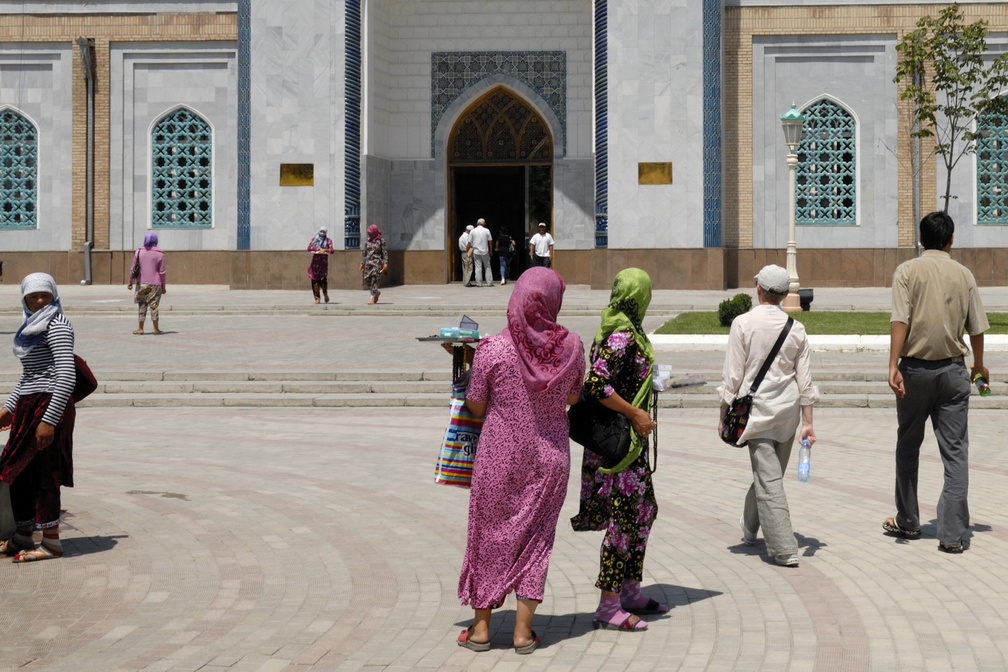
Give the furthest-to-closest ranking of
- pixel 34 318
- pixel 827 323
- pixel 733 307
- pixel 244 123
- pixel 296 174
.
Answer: pixel 244 123
pixel 296 174
pixel 827 323
pixel 733 307
pixel 34 318

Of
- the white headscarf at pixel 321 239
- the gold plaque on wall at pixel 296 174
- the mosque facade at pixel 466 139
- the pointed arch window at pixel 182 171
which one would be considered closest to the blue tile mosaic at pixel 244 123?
the mosque facade at pixel 466 139

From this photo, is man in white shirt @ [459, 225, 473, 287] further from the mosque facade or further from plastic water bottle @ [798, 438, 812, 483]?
plastic water bottle @ [798, 438, 812, 483]

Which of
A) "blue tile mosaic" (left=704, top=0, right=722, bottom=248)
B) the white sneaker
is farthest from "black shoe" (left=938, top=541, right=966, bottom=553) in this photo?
"blue tile mosaic" (left=704, top=0, right=722, bottom=248)

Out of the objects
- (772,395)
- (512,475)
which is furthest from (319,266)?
(512,475)

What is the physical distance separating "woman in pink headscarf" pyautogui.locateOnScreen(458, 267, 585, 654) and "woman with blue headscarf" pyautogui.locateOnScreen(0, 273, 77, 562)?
236 centimetres

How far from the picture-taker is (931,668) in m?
4.66

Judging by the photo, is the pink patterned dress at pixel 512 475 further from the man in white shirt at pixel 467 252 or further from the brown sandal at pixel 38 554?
the man in white shirt at pixel 467 252

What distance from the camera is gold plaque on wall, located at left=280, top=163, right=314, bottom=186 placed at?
25.4 m

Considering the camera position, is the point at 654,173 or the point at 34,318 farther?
the point at 654,173

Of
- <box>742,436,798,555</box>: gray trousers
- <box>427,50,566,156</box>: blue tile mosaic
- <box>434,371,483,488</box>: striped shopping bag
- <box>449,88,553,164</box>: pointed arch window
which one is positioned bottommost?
<box>742,436,798,555</box>: gray trousers

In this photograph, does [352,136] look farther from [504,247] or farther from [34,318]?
[34,318]

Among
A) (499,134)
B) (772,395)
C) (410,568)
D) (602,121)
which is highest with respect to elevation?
(499,134)

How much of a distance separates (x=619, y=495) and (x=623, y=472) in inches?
3.5

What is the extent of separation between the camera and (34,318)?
6.32m
